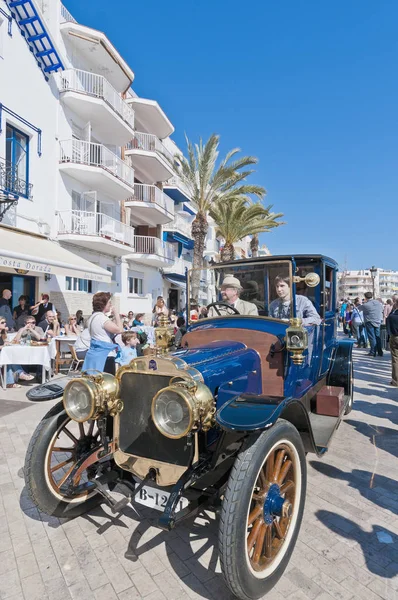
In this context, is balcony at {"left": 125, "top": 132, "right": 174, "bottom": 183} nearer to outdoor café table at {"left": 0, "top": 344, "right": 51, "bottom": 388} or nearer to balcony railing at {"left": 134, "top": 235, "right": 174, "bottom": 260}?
balcony railing at {"left": 134, "top": 235, "right": 174, "bottom": 260}

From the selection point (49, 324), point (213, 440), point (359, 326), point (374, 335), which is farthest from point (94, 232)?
point (213, 440)

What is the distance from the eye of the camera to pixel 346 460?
3.95 metres

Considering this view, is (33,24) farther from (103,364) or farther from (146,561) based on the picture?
(146,561)

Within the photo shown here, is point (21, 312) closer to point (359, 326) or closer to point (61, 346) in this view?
point (61, 346)

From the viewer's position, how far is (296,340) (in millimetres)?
3004

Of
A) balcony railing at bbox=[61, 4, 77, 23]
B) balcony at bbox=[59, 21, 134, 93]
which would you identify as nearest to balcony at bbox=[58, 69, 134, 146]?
balcony at bbox=[59, 21, 134, 93]

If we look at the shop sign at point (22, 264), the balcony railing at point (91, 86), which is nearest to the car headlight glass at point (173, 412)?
the shop sign at point (22, 264)

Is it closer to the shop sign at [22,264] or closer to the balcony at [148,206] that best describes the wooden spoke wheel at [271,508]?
the shop sign at [22,264]

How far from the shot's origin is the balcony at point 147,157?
19742 mm

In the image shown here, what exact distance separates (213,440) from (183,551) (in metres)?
0.76

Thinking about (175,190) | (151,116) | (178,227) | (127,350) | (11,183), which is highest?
(151,116)

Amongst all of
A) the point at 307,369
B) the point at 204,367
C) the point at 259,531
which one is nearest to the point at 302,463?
the point at 259,531

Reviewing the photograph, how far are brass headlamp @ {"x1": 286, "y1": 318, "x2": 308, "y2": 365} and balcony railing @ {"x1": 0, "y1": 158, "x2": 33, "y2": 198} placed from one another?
9.75 m

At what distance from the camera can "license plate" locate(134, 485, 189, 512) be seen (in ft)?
7.20
